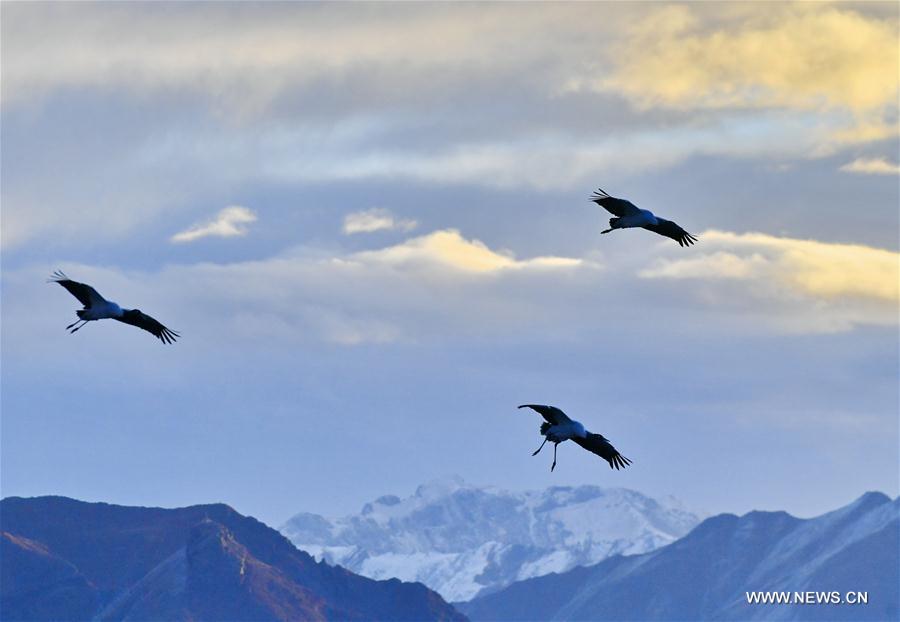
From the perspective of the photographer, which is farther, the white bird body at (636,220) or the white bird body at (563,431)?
the white bird body at (636,220)

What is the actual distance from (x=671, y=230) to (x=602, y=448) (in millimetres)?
12724

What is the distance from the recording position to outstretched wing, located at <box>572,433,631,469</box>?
93000 mm

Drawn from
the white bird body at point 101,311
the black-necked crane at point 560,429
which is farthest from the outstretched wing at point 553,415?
the white bird body at point 101,311

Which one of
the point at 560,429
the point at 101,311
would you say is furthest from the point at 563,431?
the point at 101,311

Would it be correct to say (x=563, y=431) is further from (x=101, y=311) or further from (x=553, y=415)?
(x=101, y=311)

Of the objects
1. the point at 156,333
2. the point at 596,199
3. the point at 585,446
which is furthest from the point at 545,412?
the point at 156,333

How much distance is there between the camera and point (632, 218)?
3821 inches

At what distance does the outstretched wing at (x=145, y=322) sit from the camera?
3789 inches

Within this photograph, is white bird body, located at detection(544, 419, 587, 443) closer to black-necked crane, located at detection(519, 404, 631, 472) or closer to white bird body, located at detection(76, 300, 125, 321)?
black-necked crane, located at detection(519, 404, 631, 472)

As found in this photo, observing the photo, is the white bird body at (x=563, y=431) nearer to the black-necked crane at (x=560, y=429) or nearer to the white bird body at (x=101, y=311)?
the black-necked crane at (x=560, y=429)

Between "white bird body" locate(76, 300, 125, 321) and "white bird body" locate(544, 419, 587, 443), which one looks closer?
"white bird body" locate(544, 419, 587, 443)

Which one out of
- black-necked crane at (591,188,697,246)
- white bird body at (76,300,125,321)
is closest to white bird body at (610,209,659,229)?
black-necked crane at (591,188,697,246)

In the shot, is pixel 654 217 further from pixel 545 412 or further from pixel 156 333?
pixel 156 333

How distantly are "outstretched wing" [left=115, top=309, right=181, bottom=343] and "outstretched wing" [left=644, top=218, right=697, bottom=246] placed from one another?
2578 cm
